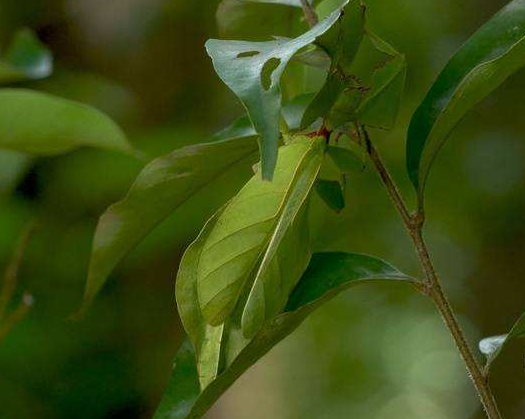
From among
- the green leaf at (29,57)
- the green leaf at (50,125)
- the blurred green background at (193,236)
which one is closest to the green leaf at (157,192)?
the green leaf at (50,125)

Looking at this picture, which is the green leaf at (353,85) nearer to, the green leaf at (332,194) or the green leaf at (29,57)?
the green leaf at (332,194)

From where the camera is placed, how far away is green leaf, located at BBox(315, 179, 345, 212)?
2.10 ft

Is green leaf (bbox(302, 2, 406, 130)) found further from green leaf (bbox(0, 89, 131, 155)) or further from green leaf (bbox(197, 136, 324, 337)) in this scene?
green leaf (bbox(0, 89, 131, 155))

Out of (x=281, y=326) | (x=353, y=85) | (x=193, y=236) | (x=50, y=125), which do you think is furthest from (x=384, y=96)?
(x=193, y=236)

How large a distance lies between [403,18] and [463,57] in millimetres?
1048

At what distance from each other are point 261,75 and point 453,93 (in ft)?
0.66

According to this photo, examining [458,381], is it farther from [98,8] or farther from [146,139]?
[98,8]

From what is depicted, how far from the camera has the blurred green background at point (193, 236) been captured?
1.59 meters

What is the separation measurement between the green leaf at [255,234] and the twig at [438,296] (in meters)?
0.07

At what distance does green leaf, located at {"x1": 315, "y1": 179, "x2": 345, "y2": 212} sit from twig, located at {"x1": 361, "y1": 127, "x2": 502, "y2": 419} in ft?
0.10

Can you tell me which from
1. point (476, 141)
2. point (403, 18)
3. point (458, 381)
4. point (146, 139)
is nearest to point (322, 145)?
point (146, 139)

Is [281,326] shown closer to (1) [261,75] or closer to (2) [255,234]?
(2) [255,234]

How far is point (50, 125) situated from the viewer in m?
0.89

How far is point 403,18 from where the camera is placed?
5.58 ft
